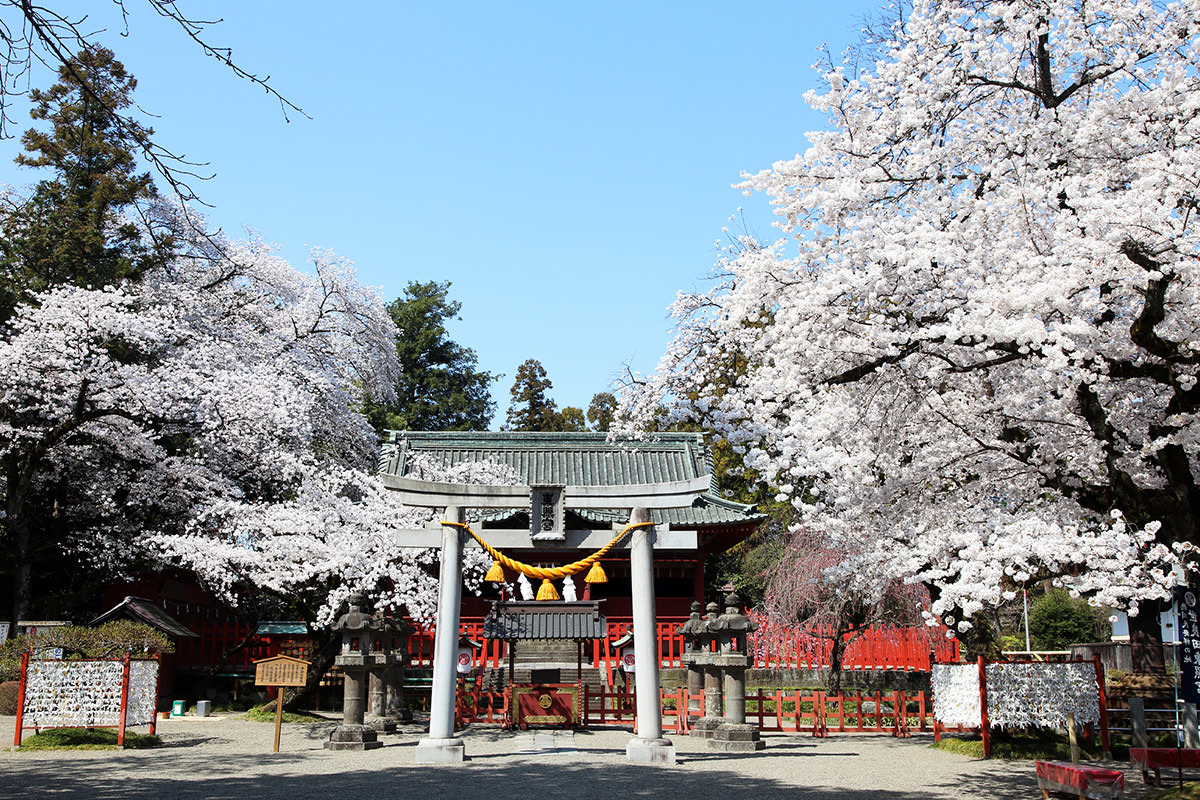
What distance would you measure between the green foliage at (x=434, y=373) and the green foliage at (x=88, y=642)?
25.2m

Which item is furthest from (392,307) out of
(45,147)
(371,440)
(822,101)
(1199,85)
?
(1199,85)

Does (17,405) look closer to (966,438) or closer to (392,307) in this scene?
(966,438)

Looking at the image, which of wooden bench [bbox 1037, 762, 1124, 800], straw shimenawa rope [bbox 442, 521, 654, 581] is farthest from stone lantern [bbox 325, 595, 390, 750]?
wooden bench [bbox 1037, 762, 1124, 800]

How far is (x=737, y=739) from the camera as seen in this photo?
12.1 m

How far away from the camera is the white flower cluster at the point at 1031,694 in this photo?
407 inches

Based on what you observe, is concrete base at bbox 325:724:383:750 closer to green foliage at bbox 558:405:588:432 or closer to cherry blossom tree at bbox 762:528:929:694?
cherry blossom tree at bbox 762:528:929:694

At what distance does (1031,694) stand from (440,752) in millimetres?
7227

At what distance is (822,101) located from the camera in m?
9.61

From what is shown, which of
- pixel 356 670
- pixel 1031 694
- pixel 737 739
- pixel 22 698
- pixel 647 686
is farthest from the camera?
pixel 356 670

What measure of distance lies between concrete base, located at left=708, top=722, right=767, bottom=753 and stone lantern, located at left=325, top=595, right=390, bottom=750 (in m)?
4.86

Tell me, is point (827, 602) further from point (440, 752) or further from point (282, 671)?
point (282, 671)

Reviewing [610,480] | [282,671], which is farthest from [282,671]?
[610,480]

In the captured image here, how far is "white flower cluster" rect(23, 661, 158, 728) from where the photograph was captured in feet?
36.7

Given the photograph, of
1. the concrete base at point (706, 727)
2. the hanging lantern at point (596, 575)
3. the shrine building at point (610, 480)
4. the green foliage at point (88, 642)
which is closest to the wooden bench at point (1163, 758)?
the hanging lantern at point (596, 575)
